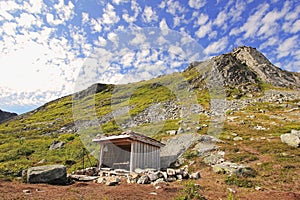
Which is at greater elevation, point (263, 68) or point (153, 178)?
point (263, 68)

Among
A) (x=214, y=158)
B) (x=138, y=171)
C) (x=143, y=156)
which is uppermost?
(x=143, y=156)

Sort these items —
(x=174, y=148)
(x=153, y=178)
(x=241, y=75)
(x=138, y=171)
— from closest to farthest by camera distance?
(x=153, y=178), (x=138, y=171), (x=174, y=148), (x=241, y=75)

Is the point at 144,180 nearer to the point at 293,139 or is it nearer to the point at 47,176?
the point at 47,176

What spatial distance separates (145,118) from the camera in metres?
66.1

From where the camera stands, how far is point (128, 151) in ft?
86.4

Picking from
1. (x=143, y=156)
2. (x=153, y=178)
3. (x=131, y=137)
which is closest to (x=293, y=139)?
(x=143, y=156)

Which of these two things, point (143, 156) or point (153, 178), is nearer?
point (153, 178)

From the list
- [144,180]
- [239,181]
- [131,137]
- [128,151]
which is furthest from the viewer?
[128,151]

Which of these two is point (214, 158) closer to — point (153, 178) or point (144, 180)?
point (153, 178)

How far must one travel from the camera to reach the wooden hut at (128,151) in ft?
70.9

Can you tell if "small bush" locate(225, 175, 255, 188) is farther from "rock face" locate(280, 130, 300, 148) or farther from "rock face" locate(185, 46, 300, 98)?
"rock face" locate(185, 46, 300, 98)

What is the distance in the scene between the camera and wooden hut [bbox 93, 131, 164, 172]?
2161cm

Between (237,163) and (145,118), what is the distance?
148 feet

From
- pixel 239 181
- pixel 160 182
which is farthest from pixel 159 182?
pixel 239 181
